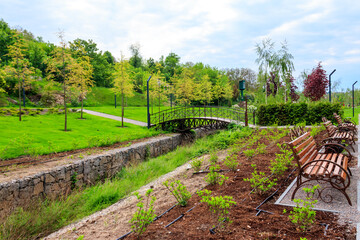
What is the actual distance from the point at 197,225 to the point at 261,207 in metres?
1.13

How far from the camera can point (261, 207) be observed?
397cm

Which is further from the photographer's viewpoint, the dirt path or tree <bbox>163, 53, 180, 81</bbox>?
tree <bbox>163, 53, 180, 81</bbox>

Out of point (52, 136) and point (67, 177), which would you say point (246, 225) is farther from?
point (52, 136)

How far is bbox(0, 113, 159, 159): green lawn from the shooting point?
10.2 metres

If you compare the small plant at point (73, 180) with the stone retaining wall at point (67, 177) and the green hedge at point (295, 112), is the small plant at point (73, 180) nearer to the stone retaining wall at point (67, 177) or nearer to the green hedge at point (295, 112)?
the stone retaining wall at point (67, 177)

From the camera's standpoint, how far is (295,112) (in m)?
17.7

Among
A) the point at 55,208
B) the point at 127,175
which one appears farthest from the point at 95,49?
the point at 55,208

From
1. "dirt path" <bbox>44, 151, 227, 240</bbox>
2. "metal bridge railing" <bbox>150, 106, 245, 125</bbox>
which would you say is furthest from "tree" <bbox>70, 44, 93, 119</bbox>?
"dirt path" <bbox>44, 151, 227, 240</bbox>

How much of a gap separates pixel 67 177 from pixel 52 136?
536 cm

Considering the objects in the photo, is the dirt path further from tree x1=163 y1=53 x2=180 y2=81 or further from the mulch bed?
tree x1=163 y1=53 x2=180 y2=81

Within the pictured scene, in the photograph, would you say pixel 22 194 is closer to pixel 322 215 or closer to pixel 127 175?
pixel 127 175

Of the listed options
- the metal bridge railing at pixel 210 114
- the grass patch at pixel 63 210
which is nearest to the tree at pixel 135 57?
the metal bridge railing at pixel 210 114

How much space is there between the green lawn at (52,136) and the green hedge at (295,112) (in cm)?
827

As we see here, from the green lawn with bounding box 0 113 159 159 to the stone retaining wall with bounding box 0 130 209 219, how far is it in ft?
5.56
